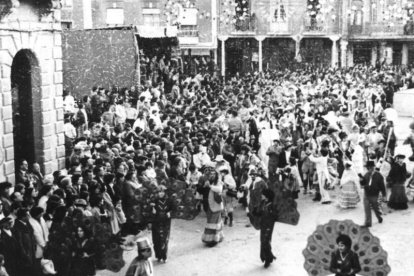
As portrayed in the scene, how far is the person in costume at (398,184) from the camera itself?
A: 13.4 m

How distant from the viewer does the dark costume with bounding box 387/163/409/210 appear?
13430 mm

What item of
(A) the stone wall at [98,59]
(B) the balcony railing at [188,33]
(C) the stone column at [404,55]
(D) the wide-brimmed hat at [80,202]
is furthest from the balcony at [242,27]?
(D) the wide-brimmed hat at [80,202]

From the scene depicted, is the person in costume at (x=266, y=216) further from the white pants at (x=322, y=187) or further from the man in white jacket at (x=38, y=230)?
the white pants at (x=322, y=187)

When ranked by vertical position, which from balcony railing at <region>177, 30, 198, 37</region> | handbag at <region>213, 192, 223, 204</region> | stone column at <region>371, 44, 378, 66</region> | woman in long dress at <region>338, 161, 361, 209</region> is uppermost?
balcony railing at <region>177, 30, 198, 37</region>

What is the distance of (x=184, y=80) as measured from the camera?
93.1ft

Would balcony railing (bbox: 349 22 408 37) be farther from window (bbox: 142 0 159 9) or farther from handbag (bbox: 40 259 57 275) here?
handbag (bbox: 40 259 57 275)

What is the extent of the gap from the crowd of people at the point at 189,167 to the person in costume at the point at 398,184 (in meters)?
0.02

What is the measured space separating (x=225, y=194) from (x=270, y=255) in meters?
1.98

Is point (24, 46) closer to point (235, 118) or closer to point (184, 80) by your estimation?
point (235, 118)

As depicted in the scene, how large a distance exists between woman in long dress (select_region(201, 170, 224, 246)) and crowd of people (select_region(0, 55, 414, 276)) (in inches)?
0.7

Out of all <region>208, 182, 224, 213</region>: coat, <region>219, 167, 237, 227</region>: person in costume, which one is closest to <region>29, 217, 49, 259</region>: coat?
<region>208, 182, 224, 213</region>: coat

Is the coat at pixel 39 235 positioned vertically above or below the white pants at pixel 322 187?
above

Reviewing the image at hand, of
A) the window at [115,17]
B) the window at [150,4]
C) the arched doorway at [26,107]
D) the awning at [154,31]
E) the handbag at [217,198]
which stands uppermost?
the window at [150,4]

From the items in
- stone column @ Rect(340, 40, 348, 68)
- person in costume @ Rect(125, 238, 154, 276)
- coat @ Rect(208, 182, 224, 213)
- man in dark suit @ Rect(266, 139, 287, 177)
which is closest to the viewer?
person in costume @ Rect(125, 238, 154, 276)
